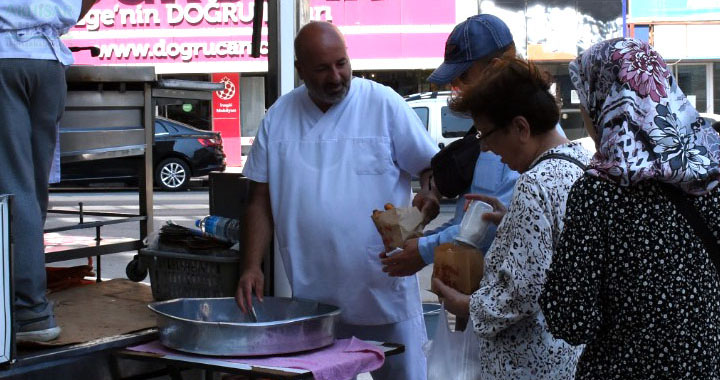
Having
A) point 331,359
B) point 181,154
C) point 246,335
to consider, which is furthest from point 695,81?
point 246,335

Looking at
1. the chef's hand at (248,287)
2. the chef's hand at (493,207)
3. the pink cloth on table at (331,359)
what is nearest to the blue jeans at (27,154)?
the pink cloth on table at (331,359)

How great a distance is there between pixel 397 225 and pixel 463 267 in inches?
16.2

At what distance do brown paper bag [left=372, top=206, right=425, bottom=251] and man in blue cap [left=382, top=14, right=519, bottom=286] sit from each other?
33 millimetres

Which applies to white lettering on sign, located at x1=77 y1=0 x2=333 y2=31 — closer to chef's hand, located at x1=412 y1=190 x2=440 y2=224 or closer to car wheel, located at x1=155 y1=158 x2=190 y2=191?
car wheel, located at x1=155 y1=158 x2=190 y2=191

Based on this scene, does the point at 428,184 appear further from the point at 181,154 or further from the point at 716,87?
the point at 716,87

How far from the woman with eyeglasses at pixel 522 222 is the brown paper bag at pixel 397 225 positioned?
1.47 feet

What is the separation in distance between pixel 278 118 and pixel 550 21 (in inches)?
704

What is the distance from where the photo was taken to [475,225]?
8.19ft

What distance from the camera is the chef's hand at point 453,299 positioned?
2406 mm

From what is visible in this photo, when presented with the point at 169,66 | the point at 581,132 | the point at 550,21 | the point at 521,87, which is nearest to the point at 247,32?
the point at 169,66

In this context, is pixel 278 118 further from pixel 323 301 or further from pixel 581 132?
pixel 581 132

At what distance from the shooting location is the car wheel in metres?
17.8

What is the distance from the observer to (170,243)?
3664 mm

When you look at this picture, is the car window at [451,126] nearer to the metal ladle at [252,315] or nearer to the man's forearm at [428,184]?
the man's forearm at [428,184]
